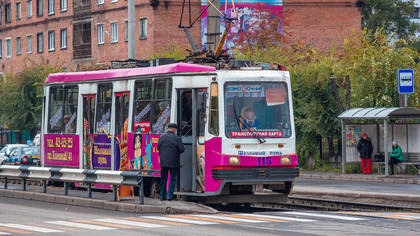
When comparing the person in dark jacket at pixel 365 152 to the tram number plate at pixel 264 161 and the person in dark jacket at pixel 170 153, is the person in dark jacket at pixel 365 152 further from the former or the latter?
the person in dark jacket at pixel 170 153

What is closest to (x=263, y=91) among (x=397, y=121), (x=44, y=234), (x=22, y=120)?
(x=44, y=234)

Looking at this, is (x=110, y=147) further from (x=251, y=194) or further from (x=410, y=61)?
(x=410, y=61)

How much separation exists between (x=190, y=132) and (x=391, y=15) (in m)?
63.1

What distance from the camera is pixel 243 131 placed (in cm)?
1895

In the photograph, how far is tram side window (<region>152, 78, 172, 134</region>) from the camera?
20203 millimetres

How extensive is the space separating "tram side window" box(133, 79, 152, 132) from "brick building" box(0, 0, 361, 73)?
113 ft

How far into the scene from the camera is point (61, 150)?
25.0 meters

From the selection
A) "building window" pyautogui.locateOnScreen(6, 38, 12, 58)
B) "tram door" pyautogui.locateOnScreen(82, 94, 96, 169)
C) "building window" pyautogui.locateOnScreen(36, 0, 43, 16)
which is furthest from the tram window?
"building window" pyautogui.locateOnScreen(6, 38, 12, 58)

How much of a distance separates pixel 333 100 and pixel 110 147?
18994 millimetres

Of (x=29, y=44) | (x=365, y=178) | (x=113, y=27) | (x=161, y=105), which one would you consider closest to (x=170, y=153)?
(x=161, y=105)

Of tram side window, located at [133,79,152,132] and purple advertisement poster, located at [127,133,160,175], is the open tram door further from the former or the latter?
tram side window, located at [133,79,152,132]

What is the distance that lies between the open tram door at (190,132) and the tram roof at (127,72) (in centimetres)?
46

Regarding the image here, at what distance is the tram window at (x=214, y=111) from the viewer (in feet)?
62.3

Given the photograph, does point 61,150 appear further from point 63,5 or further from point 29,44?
point 29,44
